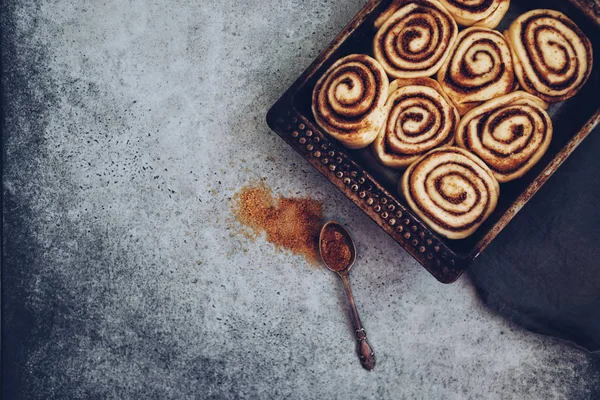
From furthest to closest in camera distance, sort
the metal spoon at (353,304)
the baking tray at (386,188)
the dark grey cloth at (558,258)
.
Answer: the metal spoon at (353,304), the dark grey cloth at (558,258), the baking tray at (386,188)

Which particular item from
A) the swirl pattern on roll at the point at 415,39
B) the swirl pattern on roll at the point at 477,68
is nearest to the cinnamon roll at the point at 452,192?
the swirl pattern on roll at the point at 477,68

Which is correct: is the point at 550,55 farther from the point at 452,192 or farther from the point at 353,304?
the point at 353,304

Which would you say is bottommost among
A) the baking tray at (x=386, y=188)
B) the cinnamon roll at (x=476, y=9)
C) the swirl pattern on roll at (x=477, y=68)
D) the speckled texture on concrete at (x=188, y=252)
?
the speckled texture on concrete at (x=188, y=252)

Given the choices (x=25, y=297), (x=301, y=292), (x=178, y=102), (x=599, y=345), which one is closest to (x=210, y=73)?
(x=178, y=102)

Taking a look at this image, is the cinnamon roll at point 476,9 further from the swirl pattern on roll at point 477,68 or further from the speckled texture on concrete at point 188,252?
the speckled texture on concrete at point 188,252

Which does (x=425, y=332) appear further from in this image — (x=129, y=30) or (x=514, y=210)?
(x=129, y=30)

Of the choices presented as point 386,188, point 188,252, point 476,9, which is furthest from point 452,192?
point 188,252

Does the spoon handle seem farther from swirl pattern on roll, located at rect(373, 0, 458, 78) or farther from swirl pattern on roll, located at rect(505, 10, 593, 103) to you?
swirl pattern on roll, located at rect(505, 10, 593, 103)
